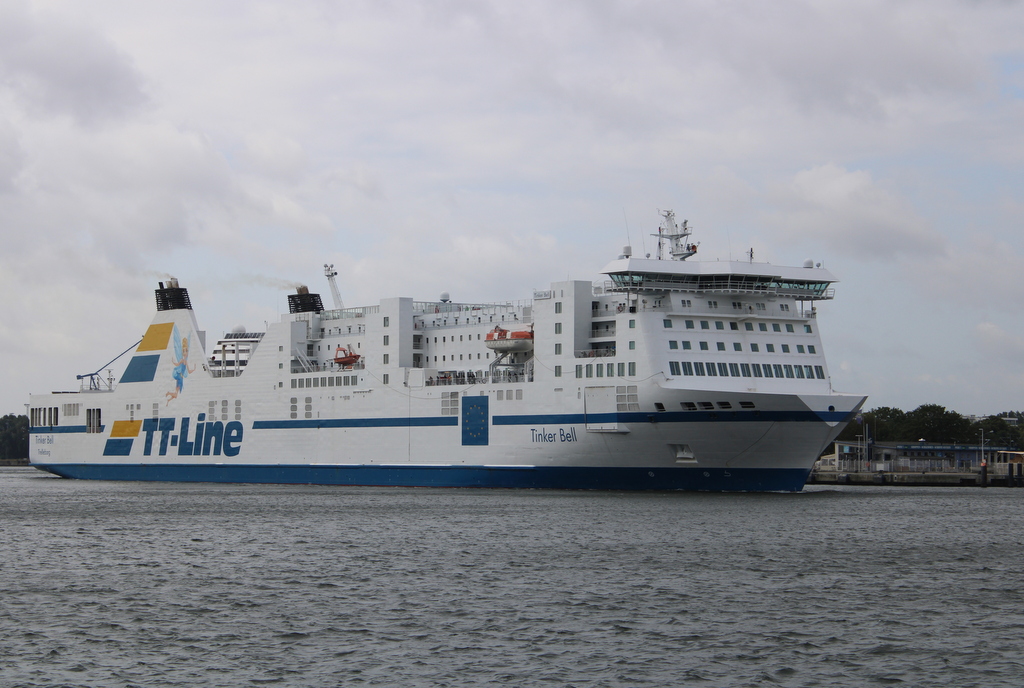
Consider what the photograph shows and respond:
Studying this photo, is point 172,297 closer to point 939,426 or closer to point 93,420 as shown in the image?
point 93,420

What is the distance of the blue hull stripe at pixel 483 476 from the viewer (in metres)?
42.0

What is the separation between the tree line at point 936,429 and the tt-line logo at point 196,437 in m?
56.4

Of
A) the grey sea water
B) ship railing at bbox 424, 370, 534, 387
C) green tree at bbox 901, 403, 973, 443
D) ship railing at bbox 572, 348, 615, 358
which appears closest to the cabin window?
ship railing at bbox 424, 370, 534, 387

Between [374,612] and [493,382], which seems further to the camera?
[493,382]

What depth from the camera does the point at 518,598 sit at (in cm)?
2178

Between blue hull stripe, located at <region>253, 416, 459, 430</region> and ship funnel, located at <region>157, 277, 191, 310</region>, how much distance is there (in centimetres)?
935

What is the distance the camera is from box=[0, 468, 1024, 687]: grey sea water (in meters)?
16.4

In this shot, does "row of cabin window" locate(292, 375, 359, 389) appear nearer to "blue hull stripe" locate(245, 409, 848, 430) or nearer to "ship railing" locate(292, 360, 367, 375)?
"ship railing" locate(292, 360, 367, 375)

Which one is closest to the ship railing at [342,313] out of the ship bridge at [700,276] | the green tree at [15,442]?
the ship bridge at [700,276]

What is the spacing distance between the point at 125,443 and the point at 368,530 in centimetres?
3268

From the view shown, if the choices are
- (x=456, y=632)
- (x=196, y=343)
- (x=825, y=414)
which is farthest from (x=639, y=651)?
(x=196, y=343)

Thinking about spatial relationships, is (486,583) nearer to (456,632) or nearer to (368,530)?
(456,632)

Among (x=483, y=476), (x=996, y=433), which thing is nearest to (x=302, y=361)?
(x=483, y=476)

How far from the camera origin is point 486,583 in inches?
924
